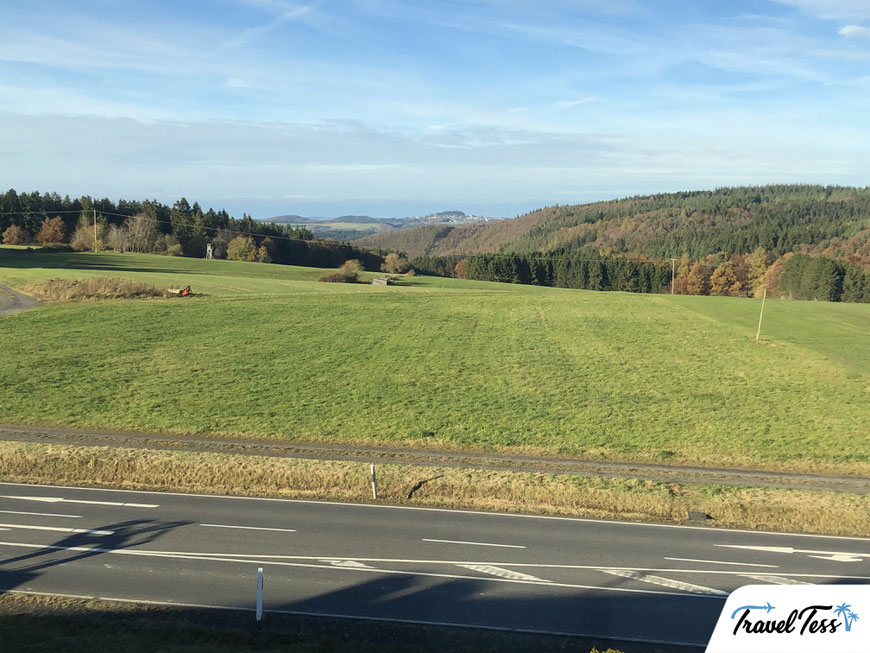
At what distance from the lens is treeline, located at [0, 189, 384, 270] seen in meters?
114

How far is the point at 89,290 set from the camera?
6022 cm

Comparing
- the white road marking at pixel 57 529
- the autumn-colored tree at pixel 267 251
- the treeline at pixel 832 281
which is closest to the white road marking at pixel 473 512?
the white road marking at pixel 57 529

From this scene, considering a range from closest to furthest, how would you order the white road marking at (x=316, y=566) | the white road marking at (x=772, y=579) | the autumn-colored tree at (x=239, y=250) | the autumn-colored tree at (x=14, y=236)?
the white road marking at (x=316, y=566), the white road marking at (x=772, y=579), the autumn-colored tree at (x=14, y=236), the autumn-colored tree at (x=239, y=250)

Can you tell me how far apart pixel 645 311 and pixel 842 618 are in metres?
59.5

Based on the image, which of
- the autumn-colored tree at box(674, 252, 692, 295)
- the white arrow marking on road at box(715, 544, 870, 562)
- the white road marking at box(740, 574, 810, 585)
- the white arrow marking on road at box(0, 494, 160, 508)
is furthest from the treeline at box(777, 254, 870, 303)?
the white arrow marking on road at box(0, 494, 160, 508)

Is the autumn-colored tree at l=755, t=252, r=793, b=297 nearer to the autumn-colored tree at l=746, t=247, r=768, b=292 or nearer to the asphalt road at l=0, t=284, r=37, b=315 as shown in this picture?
the autumn-colored tree at l=746, t=247, r=768, b=292

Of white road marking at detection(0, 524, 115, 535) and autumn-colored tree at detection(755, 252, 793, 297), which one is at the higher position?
autumn-colored tree at detection(755, 252, 793, 297)

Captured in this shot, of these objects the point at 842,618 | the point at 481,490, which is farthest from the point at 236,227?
the point at 842,618

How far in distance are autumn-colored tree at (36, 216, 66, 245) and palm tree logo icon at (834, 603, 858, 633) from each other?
134m

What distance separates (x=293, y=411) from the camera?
30.5 m

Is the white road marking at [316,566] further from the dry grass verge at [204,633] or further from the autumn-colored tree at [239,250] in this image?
the autumn-colored tree at [239,250]

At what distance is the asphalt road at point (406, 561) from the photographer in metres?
14.0

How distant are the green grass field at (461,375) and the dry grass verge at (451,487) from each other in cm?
418

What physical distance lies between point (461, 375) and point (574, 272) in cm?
10149
